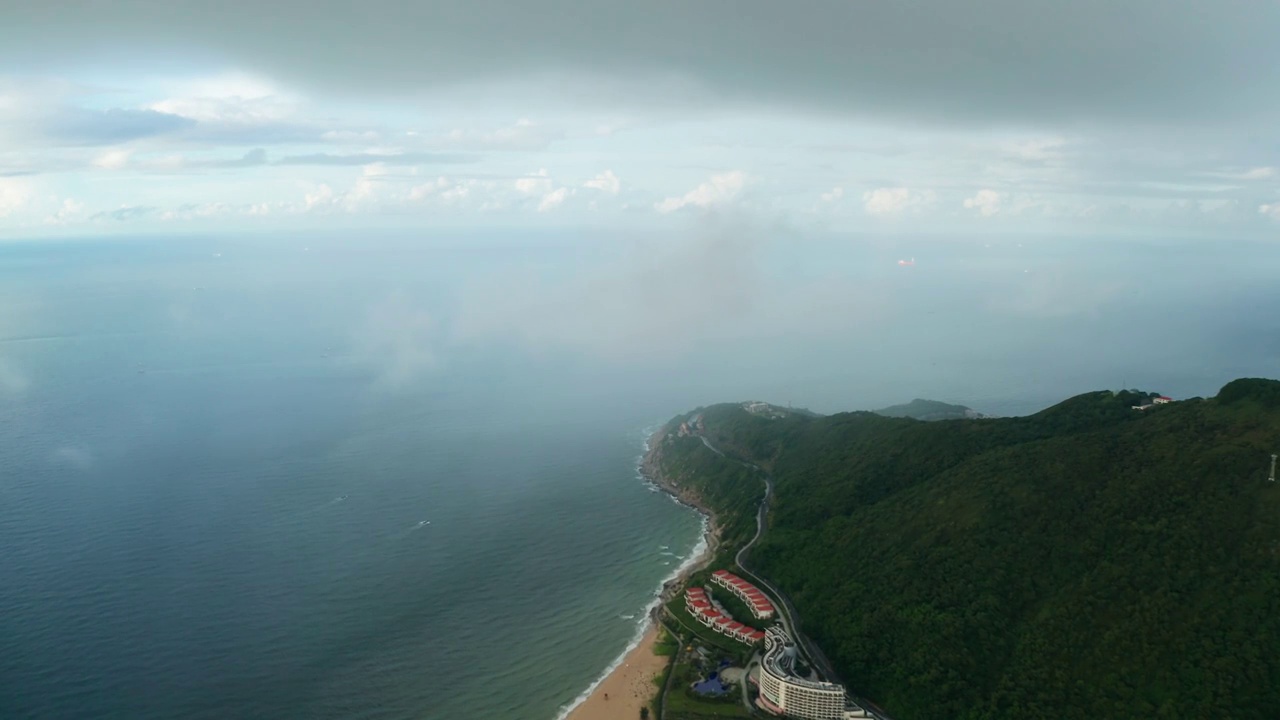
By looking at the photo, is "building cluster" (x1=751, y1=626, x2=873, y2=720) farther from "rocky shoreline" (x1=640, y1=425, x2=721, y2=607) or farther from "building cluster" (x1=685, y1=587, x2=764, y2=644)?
"rocky shoreline" (x1=640, y1=425, x2=721, y2=607)

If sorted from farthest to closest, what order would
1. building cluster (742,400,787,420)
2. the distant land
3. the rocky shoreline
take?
1. the distant land
2. building cluster (742,400,787,420)
3. the rocky shoreline

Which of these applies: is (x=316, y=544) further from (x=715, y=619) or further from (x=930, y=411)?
(x=930, y=411)

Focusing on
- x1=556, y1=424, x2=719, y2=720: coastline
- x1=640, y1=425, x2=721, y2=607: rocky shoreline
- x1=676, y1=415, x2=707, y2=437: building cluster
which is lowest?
x1=640, y1=425, x2=721, y2=607: rocky shoreline

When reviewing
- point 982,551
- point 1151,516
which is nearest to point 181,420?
point 982,551

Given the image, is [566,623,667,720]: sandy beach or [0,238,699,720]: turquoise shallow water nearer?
[566,623,667,720]: sandy beach

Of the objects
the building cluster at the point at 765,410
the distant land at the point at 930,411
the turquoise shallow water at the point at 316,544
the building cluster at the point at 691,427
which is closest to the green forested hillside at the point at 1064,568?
the turquoise shallow water at the point at 316,544

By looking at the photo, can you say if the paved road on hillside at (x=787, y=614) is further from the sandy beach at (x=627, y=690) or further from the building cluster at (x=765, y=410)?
the building cluster at (x=765, y=410)

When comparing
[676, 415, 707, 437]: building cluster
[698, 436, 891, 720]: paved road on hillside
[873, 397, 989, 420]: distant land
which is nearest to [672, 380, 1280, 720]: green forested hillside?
[698, 436, 891, 720]: paved road on hillside

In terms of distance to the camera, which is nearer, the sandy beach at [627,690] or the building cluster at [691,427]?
the sandy beach at [627,690]
